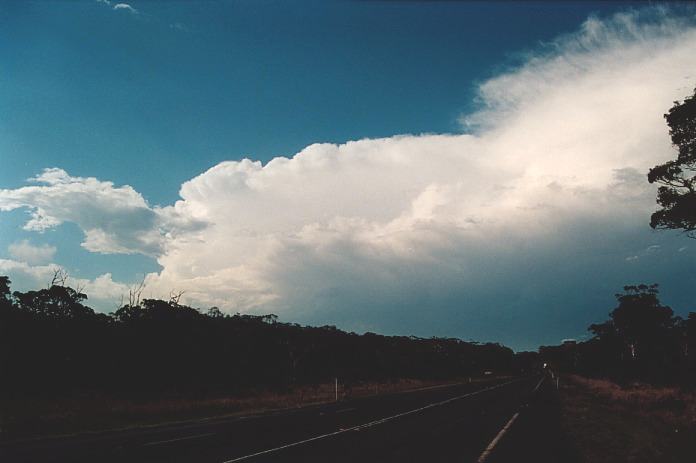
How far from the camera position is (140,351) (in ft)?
131

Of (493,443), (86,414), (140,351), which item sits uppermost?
(140,351)

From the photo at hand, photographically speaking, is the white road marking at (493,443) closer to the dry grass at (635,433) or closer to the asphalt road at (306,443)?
the asphalt road at (306,443)

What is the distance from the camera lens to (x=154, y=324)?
1674 inches

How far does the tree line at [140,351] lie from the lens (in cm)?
3316

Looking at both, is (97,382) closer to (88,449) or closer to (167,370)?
(167,370)

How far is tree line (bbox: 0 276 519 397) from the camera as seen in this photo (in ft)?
109

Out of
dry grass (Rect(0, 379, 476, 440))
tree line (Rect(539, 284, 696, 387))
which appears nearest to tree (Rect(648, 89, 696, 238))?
dry grass (Rect(0, 379, 476, 440))

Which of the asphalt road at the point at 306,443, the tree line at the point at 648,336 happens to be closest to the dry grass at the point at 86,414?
the asphalt road at the point at 306,443

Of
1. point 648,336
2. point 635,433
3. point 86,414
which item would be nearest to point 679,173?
point 635,433

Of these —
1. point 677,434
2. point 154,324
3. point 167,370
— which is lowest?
point 677,434

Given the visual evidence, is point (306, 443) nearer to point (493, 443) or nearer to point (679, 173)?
point (493, 443)

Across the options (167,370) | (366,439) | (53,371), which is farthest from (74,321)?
(366,439)

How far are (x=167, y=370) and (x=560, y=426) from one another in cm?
3216

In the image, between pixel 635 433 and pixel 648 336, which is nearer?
pixel 635 433
